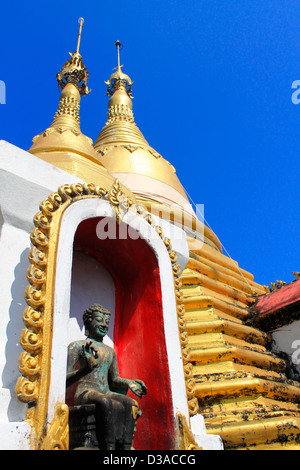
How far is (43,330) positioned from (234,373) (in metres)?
2.77

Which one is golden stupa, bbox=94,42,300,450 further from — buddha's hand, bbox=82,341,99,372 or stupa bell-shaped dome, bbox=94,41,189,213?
buddha's hand, bbox=82,341,99,372

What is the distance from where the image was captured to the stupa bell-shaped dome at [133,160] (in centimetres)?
964

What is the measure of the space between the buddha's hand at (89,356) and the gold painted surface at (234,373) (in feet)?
4.52

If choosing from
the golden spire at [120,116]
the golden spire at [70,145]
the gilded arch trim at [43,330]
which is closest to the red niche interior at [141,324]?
the gilded arch trim at [43,330]

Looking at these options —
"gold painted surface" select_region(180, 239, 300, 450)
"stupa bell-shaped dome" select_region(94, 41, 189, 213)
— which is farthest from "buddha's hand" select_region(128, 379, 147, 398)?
"stupa bell-shaped dome" select_region(94, 41, 189, 213)

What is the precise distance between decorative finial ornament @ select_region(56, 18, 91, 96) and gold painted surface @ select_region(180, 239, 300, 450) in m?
6.55

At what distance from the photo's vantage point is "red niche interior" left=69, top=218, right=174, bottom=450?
3344 millimetres

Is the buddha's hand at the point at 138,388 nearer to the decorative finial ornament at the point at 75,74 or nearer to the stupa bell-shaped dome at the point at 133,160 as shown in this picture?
the stupa bell-shaped dome at the point at 133,160

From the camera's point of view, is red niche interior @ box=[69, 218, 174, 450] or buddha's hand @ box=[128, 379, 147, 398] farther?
red niche interior @ box=[69, 218, 174, 450]

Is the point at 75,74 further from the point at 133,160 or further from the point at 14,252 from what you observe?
the point at 14,252

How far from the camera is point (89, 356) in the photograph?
2.89 m

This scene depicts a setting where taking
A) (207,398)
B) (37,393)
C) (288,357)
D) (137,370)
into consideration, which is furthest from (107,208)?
(288,357)

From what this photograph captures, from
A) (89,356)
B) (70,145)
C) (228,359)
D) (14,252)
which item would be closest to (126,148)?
Answer: (70,145)

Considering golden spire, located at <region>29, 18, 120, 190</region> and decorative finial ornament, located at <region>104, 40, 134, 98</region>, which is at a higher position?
decorative finial ornament, located at <region>104, 40, 134, 98</region>
